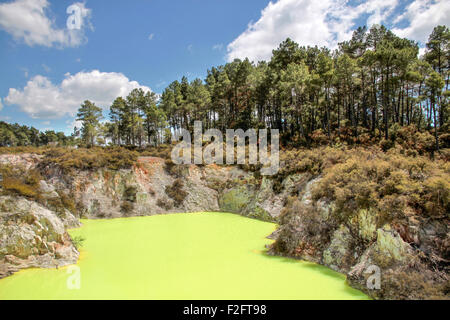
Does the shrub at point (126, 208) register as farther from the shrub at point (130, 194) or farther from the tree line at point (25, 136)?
the tree line at point (25, 136)

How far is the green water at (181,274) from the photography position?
26.5 feet

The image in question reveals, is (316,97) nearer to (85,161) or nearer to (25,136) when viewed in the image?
(85,161)

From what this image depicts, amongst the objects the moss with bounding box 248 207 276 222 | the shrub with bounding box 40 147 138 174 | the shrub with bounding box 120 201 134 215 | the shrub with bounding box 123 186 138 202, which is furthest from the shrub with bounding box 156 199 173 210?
the moss with bounding box 248 207 276 222

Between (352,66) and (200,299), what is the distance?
28387 mm

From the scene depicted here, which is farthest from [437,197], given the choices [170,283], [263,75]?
[263,75]

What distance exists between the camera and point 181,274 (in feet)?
32.1

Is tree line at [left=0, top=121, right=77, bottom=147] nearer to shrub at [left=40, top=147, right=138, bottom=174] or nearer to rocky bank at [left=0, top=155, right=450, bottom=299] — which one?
shrub at [left=40, top=147, right=138, bottom=174]

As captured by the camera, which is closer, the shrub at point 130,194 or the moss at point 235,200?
the shrub at point 130,194

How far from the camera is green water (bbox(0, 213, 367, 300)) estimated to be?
807 centimetres

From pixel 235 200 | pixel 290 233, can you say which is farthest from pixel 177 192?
pixel 290 233

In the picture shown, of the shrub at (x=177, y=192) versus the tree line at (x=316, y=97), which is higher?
the tree line at (x=316, y=97)

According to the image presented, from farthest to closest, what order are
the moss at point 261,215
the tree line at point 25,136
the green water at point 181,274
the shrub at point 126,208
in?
1. the tree line at point 25,136
2. the shrub at point 126,208
3. the moss at point 261,215
4. the green water at point 181,274

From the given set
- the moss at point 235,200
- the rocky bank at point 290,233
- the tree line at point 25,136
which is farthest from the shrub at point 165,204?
the tree line at point 25,136
